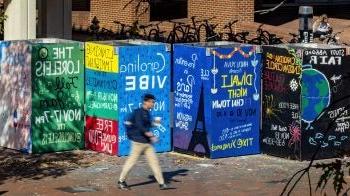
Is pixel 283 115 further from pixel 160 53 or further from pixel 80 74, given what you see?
pixel 80 74

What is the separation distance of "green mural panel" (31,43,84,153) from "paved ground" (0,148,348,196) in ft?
0.86

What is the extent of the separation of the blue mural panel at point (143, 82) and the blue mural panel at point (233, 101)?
0.81 m

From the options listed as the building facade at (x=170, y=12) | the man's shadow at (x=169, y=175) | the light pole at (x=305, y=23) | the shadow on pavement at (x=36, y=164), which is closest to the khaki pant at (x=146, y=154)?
the man's shadow at (x=169, y=175)

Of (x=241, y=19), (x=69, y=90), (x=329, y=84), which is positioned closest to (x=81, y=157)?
(x=69, y=90)

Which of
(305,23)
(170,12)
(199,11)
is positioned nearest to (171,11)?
(170,12)

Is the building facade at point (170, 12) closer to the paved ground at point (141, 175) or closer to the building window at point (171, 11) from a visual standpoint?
the building window at point (171, 11)

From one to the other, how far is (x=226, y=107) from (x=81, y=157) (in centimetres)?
233


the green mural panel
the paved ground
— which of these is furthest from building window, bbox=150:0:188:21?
the paved ground

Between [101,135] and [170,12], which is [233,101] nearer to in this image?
[101,135]

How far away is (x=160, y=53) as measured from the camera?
11.9 meters

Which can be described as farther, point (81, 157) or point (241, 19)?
point (241, 19)

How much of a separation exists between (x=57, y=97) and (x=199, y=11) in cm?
1646

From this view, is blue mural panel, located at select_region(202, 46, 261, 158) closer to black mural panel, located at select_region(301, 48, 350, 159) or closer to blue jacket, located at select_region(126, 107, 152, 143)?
black mural panel, located at select_region(301, 48, 350, 159)

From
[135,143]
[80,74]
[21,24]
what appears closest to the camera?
[135,143]
